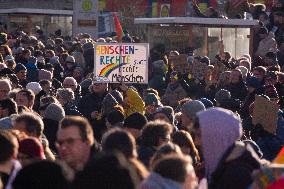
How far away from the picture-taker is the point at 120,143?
6844 mm

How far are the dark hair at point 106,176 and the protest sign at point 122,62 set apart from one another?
10.2 meters

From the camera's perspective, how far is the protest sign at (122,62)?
603 inches

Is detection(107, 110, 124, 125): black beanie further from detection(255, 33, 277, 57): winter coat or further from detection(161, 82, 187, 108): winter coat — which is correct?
detection(255, 33, 277, 57): winter coat

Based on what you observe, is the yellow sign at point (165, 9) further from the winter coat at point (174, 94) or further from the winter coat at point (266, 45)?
the winter coat at point (174, 94)

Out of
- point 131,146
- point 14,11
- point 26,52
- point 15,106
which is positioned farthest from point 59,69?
point 131,146

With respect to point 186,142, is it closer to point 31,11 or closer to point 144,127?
point 144,127

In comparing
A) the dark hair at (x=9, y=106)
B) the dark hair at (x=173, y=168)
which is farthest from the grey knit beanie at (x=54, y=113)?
the dark hair at (x=173, y=168)

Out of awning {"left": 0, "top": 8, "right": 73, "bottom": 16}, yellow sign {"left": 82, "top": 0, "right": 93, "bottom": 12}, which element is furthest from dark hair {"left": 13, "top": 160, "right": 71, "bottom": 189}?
awning {"left": 0, "top": 8, "right": 73, "bottom": 16}

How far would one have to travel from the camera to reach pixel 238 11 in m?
24.8

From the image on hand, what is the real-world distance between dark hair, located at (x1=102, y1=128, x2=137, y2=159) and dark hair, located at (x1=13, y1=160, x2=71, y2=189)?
5.53ft

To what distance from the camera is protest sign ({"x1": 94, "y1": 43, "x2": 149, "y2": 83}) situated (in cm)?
1532

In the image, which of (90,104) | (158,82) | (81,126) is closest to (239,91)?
(90,104)

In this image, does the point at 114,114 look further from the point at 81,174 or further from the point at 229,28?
the point at 229,28

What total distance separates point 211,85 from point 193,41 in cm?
458
